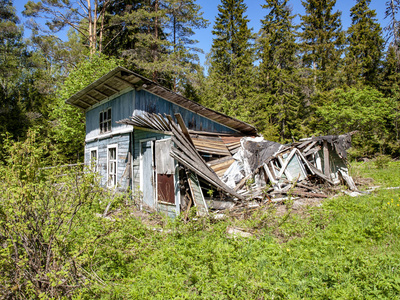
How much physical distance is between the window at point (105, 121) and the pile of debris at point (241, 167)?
3.36 metres

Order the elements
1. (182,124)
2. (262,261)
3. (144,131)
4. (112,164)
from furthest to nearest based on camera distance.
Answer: (112,164) < (144,131) < (182,124) < (262,261)

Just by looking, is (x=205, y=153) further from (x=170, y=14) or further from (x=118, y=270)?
(x=170, y=14)

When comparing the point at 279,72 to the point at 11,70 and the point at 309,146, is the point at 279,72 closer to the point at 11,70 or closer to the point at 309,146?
the point at 309,146

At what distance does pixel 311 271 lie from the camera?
3893 millimetres

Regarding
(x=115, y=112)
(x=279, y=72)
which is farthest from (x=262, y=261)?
(x=279, y=72)

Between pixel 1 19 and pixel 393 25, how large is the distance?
126ft

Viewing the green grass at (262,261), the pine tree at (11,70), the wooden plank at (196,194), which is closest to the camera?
the green grass at (262,261)

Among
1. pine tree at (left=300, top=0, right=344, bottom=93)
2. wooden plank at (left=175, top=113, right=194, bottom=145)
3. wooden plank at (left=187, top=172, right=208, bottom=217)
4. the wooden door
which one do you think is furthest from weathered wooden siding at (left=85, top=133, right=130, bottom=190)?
pine tree at (left=300, top=0, right=344, bottom=93)

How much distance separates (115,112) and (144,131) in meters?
2.84

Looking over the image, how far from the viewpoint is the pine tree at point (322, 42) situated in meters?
25.6

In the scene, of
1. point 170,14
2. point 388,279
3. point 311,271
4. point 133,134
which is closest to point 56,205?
point 311,271

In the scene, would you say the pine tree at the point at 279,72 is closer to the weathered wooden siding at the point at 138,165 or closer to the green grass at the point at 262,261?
the weathered wooden siding at the point at 138,165

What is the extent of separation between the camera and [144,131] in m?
8.88

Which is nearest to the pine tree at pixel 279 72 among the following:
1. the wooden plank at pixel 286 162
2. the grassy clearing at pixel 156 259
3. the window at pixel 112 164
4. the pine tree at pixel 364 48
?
the pine tree at pixel 364 48
